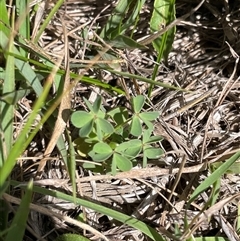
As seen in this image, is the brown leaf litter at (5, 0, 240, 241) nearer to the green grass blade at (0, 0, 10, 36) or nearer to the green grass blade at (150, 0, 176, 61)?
the green grass blade at (150, 0, 176, 61)

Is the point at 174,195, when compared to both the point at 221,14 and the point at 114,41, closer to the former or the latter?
the point at 114,41

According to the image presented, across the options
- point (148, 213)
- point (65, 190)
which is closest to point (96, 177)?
point (65, 190)

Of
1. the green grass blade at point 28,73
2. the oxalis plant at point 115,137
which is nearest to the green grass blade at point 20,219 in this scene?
the oxalis plant at point 115,137

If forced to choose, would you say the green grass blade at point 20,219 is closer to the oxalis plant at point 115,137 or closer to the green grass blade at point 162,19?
the oxalis plant at point 115,137

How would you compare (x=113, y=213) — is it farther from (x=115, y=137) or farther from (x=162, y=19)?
(x=162, y=19)

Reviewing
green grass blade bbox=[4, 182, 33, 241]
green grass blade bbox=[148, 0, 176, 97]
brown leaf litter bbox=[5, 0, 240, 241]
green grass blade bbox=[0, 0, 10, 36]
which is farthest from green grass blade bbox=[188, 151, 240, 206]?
green grass blade bbox=[0, 0, 10, 36]

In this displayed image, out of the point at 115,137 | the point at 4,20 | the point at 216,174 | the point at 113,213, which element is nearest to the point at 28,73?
the point at 4,20

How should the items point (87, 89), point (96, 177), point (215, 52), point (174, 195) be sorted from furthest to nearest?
point (215, 52), point (87, 89), point (174, 195), point (96, 177)
